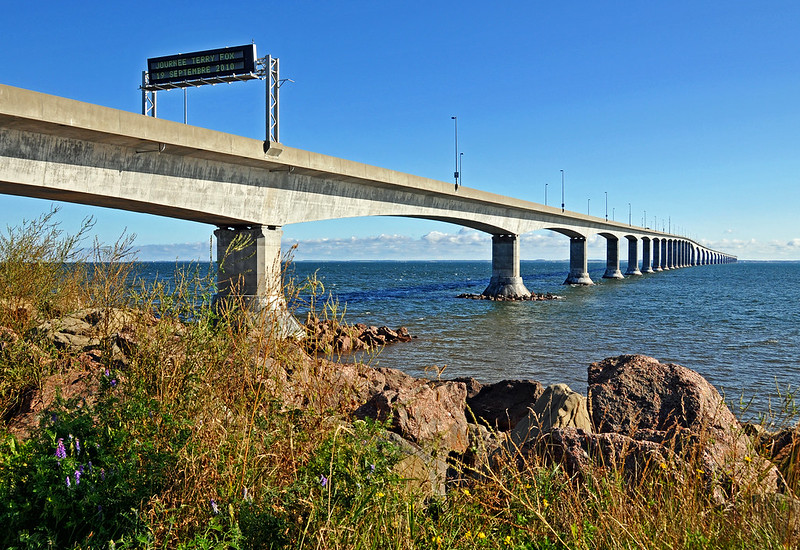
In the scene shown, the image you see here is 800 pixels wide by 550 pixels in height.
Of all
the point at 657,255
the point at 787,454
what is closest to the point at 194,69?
the point at 787,454

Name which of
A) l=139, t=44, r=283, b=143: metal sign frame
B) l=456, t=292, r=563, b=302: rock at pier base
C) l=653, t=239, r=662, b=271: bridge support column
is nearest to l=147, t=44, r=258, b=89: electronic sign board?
l=139, t=44, r=283, b=143: metal sign frame

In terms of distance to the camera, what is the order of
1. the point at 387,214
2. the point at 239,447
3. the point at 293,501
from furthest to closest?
the point at 387,214, the point at 239,447, the point at 293,501

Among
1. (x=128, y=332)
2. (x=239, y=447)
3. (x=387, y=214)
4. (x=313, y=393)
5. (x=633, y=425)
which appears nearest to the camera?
(x=239, y=447)

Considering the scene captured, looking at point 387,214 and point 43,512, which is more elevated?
point 387,214

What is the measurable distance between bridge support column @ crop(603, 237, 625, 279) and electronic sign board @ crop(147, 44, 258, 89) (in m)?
64.5

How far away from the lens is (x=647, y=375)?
19.2 feet

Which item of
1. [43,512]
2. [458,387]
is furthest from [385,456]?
[458,387]

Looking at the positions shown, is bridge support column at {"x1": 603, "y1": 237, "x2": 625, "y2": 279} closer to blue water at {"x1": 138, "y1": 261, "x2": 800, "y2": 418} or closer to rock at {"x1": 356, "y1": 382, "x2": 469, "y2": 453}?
blue water at {"x1": 138, "y1": 261, "x2": 800, "y2": 418}

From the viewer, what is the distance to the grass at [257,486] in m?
2.78

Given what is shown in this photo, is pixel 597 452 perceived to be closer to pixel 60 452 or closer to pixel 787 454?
pixel 787 454

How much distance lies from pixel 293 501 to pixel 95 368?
3571mm

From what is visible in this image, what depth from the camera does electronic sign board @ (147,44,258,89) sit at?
1962 cm

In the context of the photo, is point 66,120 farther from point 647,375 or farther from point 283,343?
point 647,375

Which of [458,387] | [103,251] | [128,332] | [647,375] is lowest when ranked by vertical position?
[458,387]
